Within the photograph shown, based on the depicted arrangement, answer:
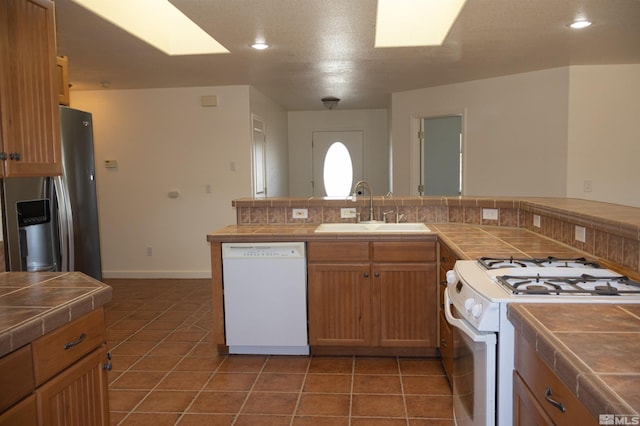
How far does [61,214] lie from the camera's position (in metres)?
3.61

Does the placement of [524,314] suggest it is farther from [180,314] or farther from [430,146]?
[430,146]

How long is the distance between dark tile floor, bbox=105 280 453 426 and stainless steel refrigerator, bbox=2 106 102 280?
0.74 m

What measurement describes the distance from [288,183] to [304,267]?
553 cm

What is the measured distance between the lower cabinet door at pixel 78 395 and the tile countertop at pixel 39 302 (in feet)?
0.56

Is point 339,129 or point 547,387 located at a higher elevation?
point 339,129

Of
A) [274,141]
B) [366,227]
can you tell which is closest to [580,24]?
[366,227]

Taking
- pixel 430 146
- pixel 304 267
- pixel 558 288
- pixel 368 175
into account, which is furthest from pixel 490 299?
pixel 368 175

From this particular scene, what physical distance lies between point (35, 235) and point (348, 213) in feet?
7.07

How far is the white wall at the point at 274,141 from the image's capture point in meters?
6.40

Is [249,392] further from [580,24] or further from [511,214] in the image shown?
[580,24]

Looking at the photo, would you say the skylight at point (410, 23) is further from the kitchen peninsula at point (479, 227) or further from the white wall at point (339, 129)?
the white wall at point (339, 129)

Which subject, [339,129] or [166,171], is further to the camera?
[339,129]

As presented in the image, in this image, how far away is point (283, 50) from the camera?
4.11 metres

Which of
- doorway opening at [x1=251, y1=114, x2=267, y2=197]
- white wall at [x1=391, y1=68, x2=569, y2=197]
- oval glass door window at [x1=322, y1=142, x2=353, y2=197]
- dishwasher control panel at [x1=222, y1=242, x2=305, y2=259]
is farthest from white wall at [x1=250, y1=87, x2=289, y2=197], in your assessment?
dishwasher control panel at [x1=222, y1=242, x2=305, y2=259]
